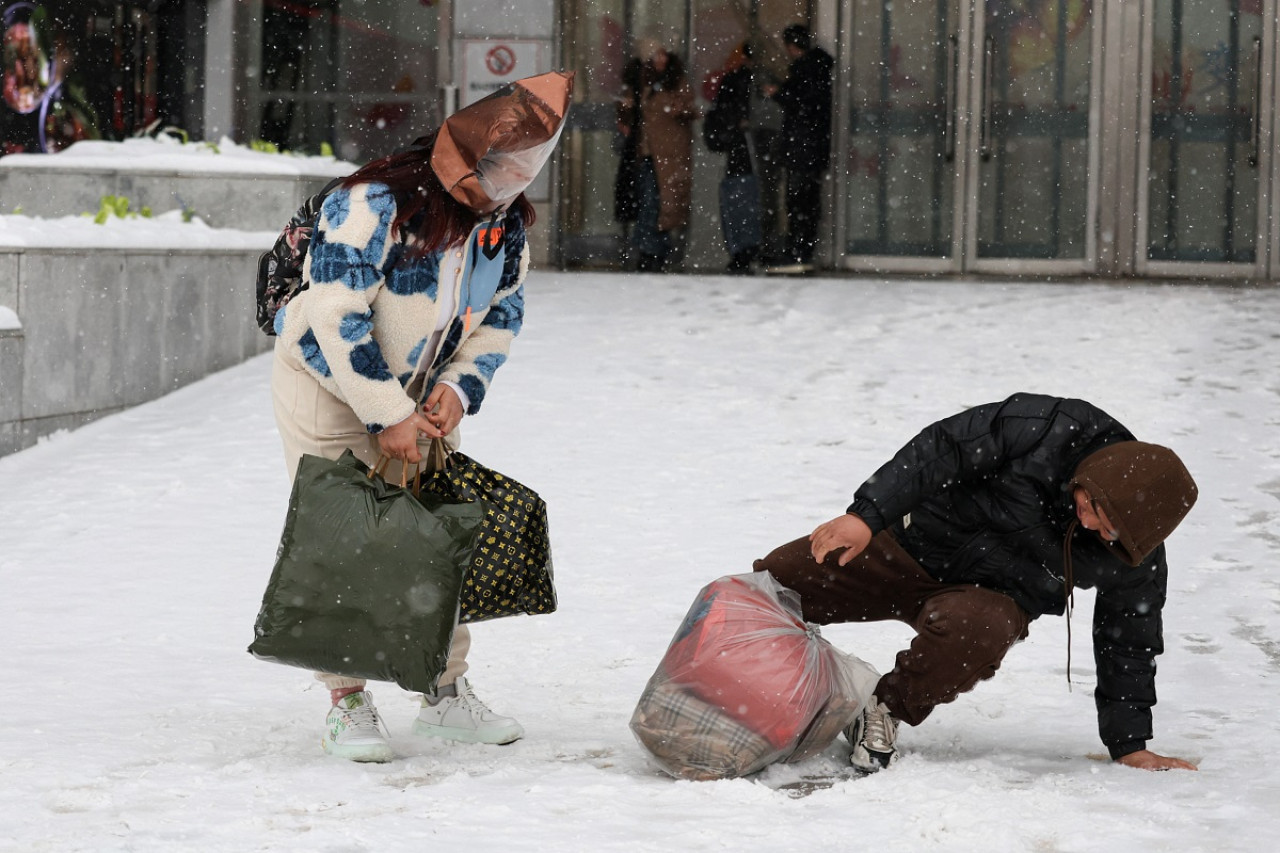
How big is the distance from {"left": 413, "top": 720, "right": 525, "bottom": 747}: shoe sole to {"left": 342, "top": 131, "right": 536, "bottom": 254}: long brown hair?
1131mm

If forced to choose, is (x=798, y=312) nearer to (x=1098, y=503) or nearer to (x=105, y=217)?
(x=105, y=217)

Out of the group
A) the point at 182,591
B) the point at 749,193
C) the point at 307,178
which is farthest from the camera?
the point at 749,193

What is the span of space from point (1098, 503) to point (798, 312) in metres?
6.67

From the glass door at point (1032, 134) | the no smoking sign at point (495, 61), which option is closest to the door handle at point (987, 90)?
the glass door at point (1032, 134)

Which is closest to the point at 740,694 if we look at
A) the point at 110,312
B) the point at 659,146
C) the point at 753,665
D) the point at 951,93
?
the point at 753,665

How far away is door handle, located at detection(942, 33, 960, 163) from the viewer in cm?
1243

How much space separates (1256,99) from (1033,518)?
9347 mm

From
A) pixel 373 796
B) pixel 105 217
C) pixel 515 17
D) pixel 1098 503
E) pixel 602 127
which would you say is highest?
pixel 515 17

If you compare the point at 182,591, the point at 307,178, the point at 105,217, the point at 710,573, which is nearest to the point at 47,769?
the point at 182,591

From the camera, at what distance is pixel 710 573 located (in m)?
5.80

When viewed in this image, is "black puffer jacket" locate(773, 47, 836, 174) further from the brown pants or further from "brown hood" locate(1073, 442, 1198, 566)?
"brown hood" locate(1073, 442, 1198, 566)

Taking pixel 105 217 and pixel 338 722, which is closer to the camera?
pixel 338 722

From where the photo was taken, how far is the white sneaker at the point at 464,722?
13.1 ft

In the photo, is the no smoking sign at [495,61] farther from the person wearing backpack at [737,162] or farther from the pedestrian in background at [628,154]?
the person wearing backpack at [737,162]
